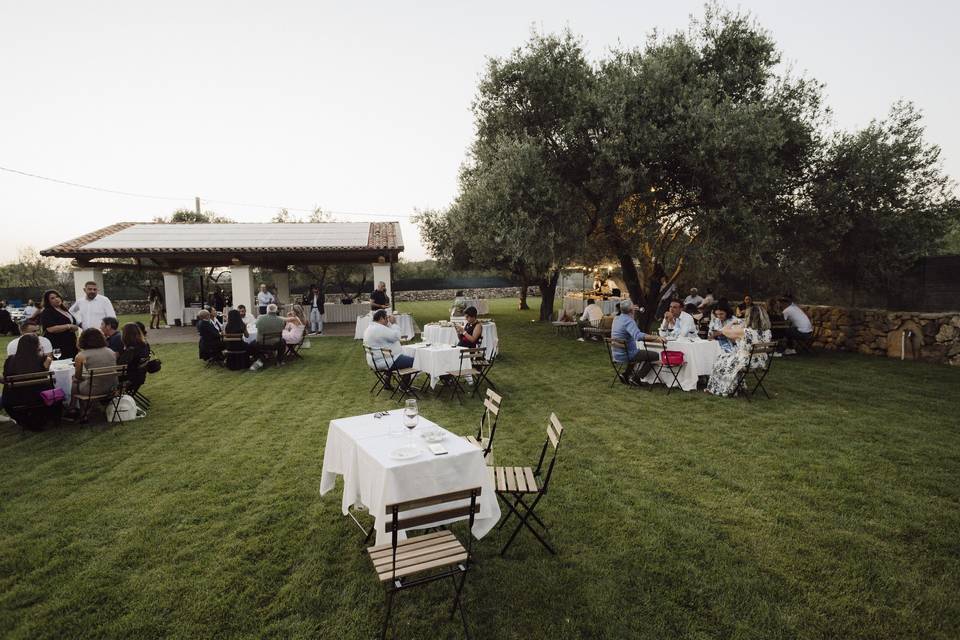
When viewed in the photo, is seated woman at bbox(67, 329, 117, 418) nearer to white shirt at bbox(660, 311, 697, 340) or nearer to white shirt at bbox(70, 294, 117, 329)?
white shirt at bbox(70, 294, 117, 329)

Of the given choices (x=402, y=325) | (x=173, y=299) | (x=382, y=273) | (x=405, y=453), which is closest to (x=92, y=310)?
(x=402, y=325)

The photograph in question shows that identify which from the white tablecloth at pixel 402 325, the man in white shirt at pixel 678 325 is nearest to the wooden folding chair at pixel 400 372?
the man in white shirt at pixel 678 325

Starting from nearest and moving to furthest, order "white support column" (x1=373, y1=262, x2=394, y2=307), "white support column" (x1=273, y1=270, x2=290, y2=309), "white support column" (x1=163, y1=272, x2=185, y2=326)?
"white support column" (x1=373, y1=262, x2=394, y2=307) < "white support column" (x1=163, y1=272, x2=185, y2=326) < "white support column" (x1=273, y1=270, x2=290, y2=309)

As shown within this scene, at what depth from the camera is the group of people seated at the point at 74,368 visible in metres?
5.41

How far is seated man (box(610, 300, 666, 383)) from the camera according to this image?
24.2 ft

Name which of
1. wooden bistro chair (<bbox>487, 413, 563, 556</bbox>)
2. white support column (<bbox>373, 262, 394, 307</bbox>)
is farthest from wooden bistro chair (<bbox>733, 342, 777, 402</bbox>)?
white support column (<bbox>373, 262, 394, 307</bbox>)

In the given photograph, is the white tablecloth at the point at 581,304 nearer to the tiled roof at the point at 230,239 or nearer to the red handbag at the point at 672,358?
the tiled roof at the point at 230,239

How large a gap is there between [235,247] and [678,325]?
13.6m

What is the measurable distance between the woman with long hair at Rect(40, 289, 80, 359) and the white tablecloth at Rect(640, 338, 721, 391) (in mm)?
9842

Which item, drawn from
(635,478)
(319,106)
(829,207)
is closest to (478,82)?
(319,106)

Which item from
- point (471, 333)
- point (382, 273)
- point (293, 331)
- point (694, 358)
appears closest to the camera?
point (694, 358)

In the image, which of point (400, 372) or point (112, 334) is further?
point (400, 372)

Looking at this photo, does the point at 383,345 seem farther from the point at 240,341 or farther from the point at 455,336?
the point at 240,341

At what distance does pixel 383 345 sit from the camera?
7.04 meters
